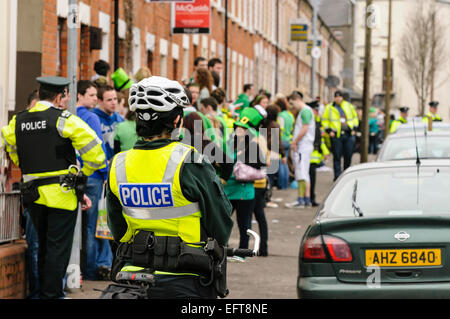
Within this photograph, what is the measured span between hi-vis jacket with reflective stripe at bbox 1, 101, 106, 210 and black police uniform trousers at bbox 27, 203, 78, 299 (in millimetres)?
77

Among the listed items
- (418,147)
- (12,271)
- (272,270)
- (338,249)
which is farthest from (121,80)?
(338,249)

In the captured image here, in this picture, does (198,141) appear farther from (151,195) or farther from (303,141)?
(303,141)

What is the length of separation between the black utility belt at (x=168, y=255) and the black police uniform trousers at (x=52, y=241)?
3.90 metres

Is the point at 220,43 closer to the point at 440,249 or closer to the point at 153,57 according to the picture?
the point at 153,57

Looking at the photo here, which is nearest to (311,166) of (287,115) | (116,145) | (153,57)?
→ (287,115)

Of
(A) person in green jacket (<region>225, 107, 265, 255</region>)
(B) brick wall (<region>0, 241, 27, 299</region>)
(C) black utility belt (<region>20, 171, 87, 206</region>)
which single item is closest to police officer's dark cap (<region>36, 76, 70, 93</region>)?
(C) black utility belt (<region>20, 171, 87, 206</region>)

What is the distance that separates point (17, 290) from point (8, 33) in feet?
17.4

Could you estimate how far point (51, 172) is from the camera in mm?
8547

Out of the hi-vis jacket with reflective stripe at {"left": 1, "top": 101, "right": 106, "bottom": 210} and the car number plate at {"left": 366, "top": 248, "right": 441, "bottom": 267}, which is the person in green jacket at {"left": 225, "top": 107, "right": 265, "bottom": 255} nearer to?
the hi-vis jacket with reflective stripe at {"left": 1, "top": 101, "right": 106, "bottom": 210}

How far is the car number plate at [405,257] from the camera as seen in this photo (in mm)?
7039

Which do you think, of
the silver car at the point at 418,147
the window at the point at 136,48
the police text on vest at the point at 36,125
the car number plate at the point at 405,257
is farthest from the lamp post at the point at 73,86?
the window at the point at 136,48

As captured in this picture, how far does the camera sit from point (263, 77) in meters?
50.8

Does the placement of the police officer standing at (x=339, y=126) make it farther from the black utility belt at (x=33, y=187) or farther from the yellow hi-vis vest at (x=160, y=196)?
the yellow hi-vis vest at (x=160, y=196)

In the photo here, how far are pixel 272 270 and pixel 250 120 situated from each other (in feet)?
5.68
